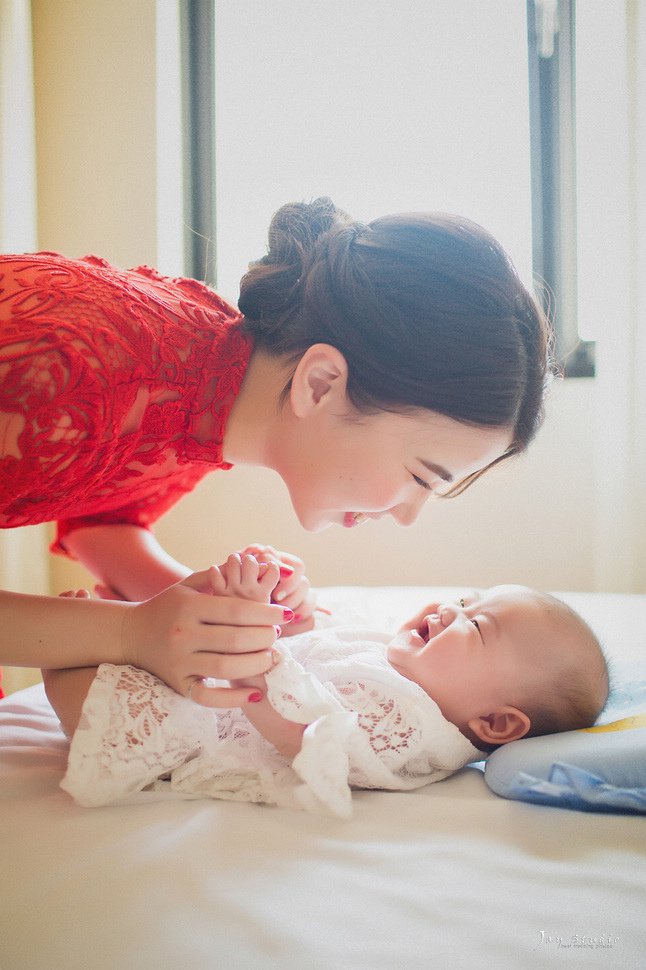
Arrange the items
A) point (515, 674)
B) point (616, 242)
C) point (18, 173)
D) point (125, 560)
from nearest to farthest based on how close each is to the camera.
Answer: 1. point (515, 674)
2. point (125, 560)
3. point (616, 242)
4. point (18, 173)

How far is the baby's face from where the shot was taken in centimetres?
112

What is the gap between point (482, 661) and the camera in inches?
44.3

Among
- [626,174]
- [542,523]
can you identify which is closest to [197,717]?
[542,523]

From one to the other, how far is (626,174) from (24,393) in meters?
1.96

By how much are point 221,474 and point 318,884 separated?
2.00m

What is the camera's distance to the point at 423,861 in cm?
81

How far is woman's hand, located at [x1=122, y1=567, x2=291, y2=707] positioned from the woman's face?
0.27 meters

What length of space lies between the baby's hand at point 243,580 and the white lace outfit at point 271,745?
0.08 m

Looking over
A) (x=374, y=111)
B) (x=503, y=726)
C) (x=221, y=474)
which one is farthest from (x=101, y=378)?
(x=374, y=111)

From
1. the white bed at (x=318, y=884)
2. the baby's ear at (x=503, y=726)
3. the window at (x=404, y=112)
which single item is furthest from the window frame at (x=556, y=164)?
the white bed at (x=318, y=884)

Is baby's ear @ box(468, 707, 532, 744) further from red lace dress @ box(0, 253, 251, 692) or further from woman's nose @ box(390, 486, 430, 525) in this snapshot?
red lace dress @ box(0, 253, 251, 692)

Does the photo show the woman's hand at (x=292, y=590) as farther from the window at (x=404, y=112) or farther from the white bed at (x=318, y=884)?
the window at (x=404, y=112)

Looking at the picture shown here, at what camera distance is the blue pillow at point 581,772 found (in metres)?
0.90

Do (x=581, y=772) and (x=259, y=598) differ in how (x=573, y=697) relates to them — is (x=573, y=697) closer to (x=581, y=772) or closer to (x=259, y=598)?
(x=581, y=772)
